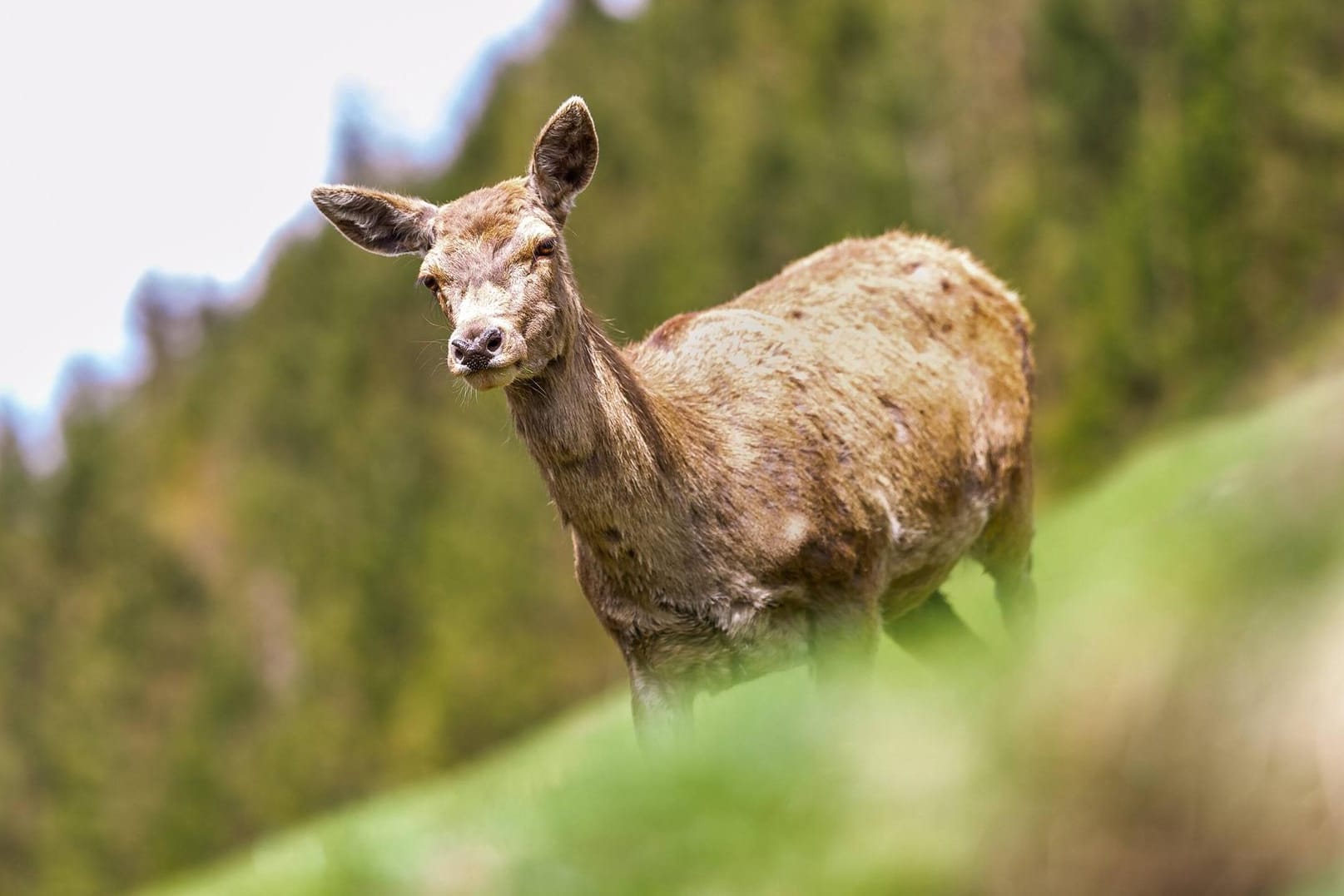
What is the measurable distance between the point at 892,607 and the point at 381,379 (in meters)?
62.3

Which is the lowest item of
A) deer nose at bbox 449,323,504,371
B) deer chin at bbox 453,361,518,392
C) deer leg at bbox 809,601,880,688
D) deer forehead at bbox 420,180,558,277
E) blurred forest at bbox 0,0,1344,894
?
blurred forest at bbox 0,0,1344,894

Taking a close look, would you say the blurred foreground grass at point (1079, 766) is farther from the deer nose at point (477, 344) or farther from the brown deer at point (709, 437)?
the brown deer at point (709, 437)

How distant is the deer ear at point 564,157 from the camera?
923 centimetres

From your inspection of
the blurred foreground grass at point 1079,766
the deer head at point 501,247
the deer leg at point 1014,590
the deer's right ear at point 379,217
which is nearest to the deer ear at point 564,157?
the deer head at point 501,247

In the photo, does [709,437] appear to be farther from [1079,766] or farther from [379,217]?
[1079,766]

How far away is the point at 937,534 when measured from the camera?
10.1 metres

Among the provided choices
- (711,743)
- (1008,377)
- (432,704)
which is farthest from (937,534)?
(432,704)

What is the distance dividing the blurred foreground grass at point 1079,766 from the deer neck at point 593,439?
3.92 m

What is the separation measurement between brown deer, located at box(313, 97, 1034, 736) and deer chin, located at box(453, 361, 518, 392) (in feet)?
0.05

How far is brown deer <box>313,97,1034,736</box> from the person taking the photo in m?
8.71

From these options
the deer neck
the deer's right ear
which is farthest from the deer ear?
the deer neck

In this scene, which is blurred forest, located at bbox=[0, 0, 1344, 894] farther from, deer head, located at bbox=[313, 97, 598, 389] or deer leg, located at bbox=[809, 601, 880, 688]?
deer leg, located at bbox=[809, 601, 880, 688]

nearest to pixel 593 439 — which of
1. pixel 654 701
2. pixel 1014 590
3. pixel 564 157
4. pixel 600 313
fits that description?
A: pixel 654 701

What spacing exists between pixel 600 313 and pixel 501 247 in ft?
112
